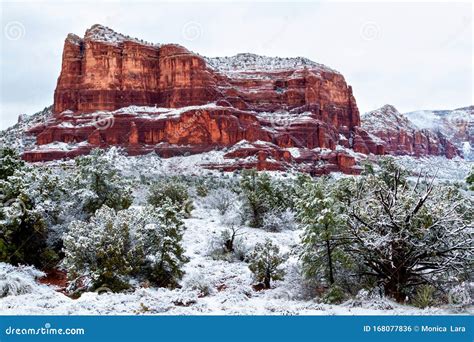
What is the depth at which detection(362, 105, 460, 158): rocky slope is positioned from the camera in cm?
15462

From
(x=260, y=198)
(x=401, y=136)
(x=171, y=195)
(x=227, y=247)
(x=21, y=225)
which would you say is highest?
(x=401, y=136)

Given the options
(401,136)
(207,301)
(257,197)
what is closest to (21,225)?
(207,301)

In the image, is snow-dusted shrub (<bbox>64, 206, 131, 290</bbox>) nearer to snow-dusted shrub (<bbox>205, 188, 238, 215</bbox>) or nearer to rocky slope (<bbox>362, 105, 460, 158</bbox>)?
snow-dusted shrub (<bbox>205, 188, 238, 215</bbox>)

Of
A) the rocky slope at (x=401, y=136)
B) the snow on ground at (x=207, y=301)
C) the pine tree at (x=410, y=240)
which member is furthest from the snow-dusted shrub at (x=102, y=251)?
the rocky slope at (x=401, y=136)

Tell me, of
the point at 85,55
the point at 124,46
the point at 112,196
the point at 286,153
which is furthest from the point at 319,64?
the point at 112,196

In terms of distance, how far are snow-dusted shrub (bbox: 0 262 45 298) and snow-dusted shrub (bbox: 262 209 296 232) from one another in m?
14.3

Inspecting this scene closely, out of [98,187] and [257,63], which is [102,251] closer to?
[98,187]

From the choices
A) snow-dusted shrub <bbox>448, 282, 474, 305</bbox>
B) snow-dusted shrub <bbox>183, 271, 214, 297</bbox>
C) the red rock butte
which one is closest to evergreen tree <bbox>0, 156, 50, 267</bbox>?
snow-dusted shrub <bbox>183, 271, 214, 297</bbox>

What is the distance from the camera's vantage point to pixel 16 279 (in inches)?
578

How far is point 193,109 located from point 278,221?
77.8 m

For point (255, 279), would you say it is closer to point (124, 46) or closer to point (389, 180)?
point (389, 180)

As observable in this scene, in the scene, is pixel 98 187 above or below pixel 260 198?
above

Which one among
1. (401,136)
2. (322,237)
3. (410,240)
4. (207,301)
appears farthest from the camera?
(401,136)
